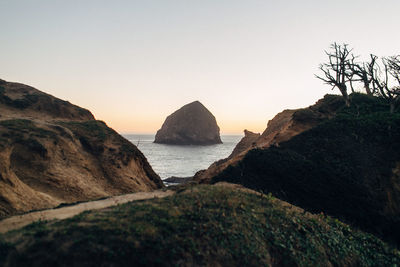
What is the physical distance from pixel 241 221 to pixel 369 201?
39.5 ft

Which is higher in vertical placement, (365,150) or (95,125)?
(95,125)

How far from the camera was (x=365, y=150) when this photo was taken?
19734 millimetres

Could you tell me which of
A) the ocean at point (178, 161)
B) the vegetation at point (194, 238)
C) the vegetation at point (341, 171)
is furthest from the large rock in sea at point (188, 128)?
the vegetation at point (194, 238)

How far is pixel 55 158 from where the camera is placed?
64.0ft

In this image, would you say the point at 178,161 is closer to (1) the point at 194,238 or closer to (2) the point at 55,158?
(2) the point at 55,158

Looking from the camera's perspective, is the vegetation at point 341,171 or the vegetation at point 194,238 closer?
the vegetation at point 194,238

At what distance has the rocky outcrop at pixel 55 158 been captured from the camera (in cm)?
1472

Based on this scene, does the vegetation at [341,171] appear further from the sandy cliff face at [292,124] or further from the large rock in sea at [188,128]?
the large rock in sea at [188,128]

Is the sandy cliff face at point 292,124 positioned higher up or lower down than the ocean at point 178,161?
higher up

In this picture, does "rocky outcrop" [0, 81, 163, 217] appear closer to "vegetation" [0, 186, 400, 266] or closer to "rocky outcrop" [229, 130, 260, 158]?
"vegetation" [0, 186, 400, 266]

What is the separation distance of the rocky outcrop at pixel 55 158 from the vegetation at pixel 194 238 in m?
7.87

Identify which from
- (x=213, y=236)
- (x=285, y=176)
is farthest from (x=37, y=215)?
(x=285, y=176)

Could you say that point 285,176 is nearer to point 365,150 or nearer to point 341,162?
point 341,162

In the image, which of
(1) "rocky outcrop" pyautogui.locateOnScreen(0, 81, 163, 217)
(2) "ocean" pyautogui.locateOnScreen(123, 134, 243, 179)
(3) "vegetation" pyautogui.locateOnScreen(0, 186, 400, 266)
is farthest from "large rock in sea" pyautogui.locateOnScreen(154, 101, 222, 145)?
(3) "vegetation" pyautogui.locateOnScreen(0, 186, 400, 266)
